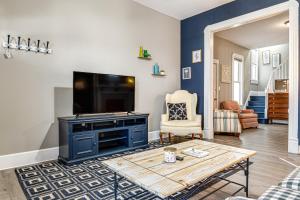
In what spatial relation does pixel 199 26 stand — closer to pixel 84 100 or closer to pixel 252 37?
pixel 252 37

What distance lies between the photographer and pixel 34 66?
2.87 m

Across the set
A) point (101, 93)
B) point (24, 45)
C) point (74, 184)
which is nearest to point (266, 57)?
point (101, 93)

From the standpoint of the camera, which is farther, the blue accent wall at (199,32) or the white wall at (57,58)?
the blue accent wall at (199,32)

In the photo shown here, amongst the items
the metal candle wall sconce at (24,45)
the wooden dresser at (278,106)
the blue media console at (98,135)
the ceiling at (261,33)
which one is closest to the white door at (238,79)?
the ceiling at (261,33)

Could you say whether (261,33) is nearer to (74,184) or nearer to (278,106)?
(278,106)

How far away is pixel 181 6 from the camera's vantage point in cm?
425

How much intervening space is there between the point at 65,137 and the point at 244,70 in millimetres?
7010

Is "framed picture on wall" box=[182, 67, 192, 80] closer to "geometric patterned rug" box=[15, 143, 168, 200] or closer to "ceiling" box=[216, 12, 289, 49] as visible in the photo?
"ceiling" box=[216, 12, 289, 49]

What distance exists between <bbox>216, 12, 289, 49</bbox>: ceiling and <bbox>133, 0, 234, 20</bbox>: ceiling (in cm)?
159

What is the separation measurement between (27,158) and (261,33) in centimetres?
669

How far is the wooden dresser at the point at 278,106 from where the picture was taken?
22.4ft

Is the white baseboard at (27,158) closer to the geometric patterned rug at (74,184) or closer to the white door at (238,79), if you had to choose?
the geometric patterned rug at (74,184)

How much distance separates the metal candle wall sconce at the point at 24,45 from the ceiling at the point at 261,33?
4799 millimetres

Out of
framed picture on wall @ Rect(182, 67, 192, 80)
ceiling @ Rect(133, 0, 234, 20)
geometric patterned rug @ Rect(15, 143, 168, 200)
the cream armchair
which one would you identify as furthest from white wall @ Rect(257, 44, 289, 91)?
geometric patterned rug @ Rect(15, 143, 168, 200)
